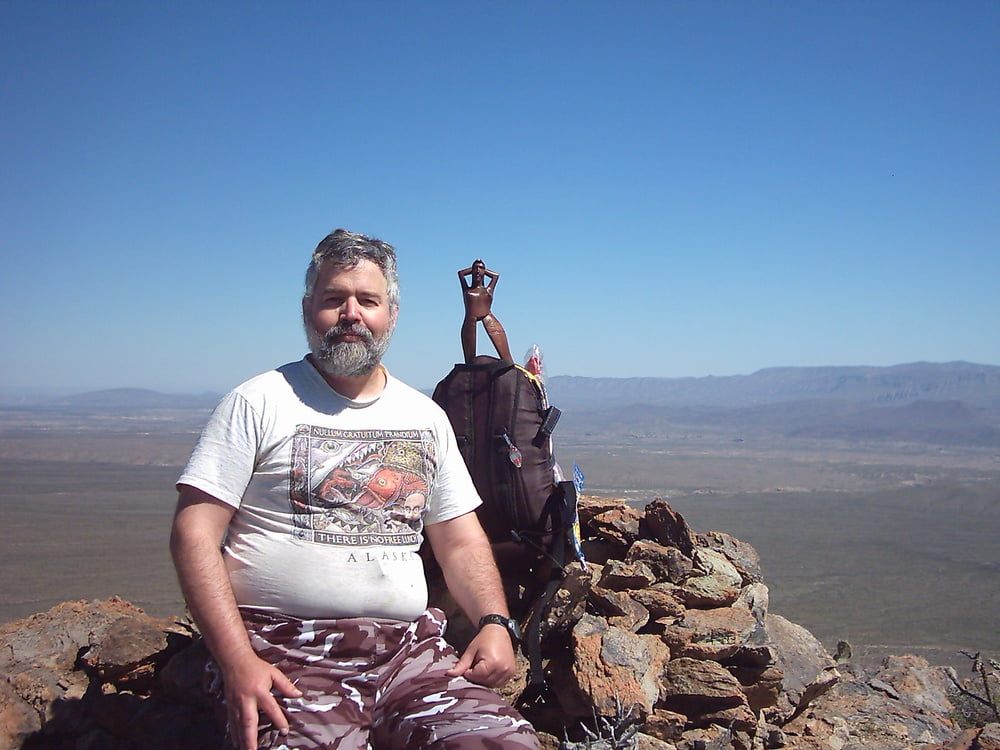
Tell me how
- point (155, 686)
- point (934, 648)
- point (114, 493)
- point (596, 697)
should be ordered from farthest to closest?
point (114, 493), point (934, 648), point (155, 686), point (596, 697)

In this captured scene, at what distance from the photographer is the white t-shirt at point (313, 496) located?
268 cm

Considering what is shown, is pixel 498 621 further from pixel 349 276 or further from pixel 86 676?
pixel 86 676

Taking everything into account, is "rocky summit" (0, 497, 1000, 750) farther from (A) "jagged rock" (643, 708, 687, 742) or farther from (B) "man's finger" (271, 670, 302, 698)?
(B) "man's finger" (271, 670, 302, 698)

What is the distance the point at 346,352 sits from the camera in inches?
113

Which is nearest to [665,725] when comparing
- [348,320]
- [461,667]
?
[461,667]

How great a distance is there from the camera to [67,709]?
3.73 m

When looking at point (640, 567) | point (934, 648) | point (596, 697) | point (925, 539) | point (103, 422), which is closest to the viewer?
point (596, 697)

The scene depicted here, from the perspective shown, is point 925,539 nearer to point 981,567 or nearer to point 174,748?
point 981,567

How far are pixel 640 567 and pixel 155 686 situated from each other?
2.62 metres

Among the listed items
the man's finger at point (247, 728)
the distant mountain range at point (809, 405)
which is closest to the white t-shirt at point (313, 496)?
the man's finger at point (247, 728)

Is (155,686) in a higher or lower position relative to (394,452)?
lower

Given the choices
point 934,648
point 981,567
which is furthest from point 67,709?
point 981,567

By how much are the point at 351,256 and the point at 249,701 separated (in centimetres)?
148

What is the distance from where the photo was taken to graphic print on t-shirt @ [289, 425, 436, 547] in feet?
8.96
